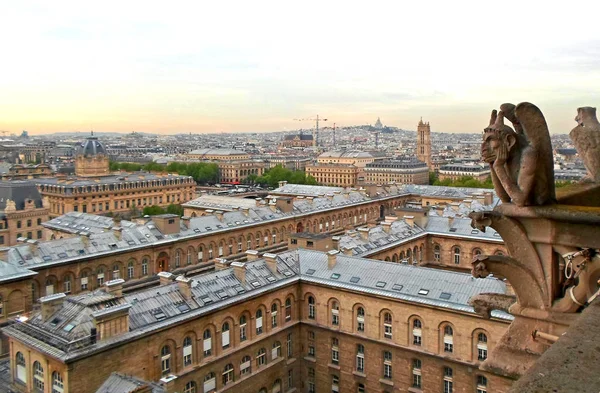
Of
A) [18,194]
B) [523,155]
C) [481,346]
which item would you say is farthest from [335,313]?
[18,194]

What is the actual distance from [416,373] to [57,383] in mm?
22819

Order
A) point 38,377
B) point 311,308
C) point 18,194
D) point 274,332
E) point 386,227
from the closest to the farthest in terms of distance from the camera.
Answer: point 38,377
point 274,332
point 311,308
point 386,227
point 18,194

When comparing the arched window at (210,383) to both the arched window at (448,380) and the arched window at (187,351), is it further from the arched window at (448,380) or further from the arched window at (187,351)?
the arched window at (448,380)

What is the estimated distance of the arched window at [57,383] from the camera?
28.8 metres

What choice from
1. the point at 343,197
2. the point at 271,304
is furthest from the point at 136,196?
the point at 271,304

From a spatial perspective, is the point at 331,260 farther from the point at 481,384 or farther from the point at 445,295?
the point at 481,384

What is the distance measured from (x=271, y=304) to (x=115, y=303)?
40.8 ft

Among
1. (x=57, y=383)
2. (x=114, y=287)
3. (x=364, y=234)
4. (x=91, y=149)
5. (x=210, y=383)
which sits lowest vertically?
(x=210, y=383)

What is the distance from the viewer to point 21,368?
104ft

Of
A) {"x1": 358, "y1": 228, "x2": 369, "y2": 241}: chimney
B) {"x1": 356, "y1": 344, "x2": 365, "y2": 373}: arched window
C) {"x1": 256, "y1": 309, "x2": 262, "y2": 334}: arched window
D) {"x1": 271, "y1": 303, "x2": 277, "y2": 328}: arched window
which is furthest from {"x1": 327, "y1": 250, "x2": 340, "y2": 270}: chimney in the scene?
{"x1": 358, "y1": 228, "x2": 369, "y2": 241}: chimney

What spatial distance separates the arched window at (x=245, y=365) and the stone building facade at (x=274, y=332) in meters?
0.07

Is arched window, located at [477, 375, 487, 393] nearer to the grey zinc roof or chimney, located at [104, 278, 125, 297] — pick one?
the grey zinc roof

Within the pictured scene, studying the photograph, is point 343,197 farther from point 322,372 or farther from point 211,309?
point 211,309

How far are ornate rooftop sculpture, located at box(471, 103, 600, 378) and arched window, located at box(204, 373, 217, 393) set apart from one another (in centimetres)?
2994
